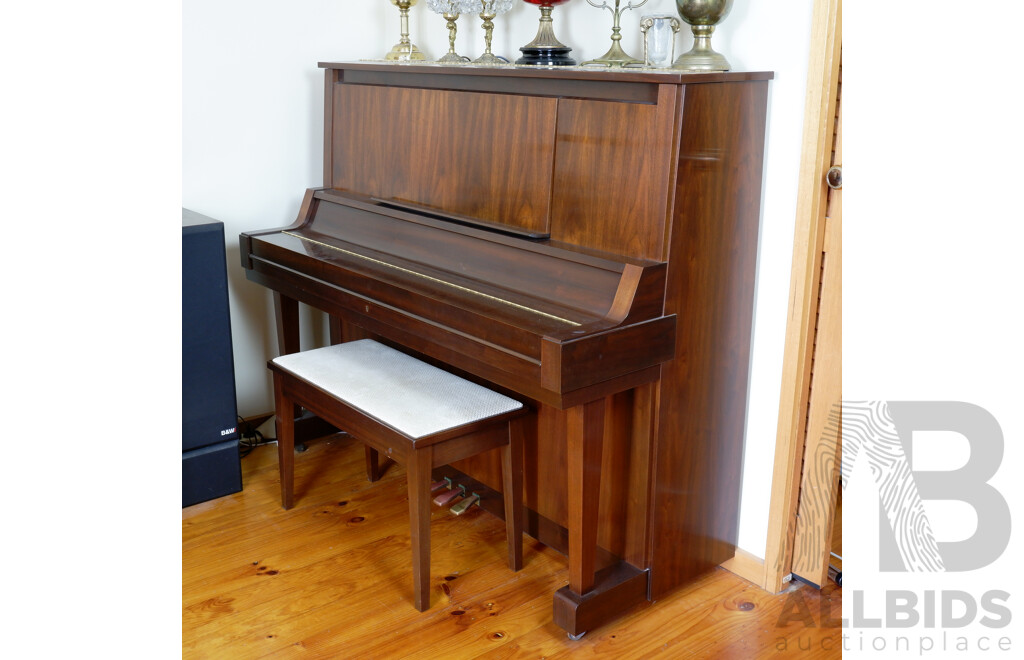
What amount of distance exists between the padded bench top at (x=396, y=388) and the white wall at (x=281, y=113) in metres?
0.62

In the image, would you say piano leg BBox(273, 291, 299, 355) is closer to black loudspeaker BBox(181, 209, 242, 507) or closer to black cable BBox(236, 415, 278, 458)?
black loudspeaker BBox(181, 209, 242, 507)

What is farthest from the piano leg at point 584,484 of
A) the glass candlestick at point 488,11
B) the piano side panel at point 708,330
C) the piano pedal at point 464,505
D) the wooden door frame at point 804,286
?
the glass candlestick at point 488,11

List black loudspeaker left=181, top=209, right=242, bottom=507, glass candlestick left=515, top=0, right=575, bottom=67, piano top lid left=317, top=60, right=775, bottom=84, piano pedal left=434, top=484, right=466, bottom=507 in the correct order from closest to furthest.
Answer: piano top lid left=317, top=60, right=775, bottom=84 → glass candlestick left=515, top=0, right=575, bottom=67 → black loudspeaker left=181, top=209, right=242, bottom=507 → piano pedal left=434, top=484, right=466, bottom=507

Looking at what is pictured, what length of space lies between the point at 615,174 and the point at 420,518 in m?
0.93

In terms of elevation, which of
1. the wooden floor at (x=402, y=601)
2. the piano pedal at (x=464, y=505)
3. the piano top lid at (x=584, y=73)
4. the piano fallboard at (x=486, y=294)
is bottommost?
the wooden floor at (x=402, y=601)

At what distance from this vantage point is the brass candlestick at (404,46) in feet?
9.28

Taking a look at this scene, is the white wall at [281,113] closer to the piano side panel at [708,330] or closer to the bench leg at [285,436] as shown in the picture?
the piano side panel at [708,330]

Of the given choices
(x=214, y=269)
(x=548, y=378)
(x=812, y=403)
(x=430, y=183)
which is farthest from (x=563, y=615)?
(x=214, y=269)

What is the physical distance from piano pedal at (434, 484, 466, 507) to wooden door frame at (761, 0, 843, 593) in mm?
926

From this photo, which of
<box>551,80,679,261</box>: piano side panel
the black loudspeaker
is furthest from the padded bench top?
<box>551,80,679,261</box>: piano side panel

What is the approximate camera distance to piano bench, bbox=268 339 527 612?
2.06 metres

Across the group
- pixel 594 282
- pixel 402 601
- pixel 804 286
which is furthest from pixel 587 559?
pixel 804 286

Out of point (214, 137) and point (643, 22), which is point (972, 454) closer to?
point (643, 22)

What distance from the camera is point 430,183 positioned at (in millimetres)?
2473
